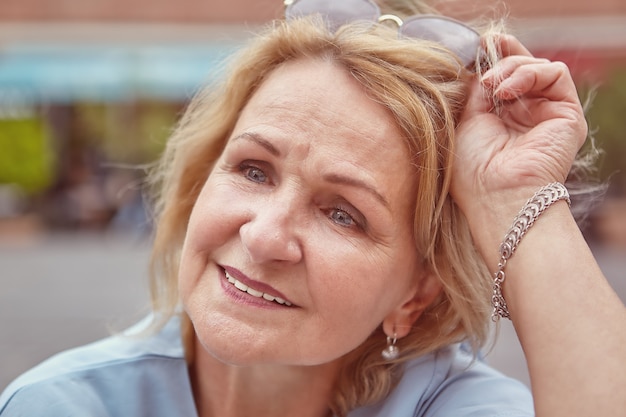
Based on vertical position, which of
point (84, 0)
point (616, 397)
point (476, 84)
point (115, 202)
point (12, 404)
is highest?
point (476, 84)

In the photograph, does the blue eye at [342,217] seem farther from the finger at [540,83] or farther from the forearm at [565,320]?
the finger at [540,83]

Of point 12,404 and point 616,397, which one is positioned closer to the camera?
point 616,397

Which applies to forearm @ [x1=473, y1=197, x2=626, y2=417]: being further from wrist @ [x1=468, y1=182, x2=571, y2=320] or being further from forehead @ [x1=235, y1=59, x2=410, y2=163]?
forehead @ [x1=235, y1=59, x2=410, y2=163]

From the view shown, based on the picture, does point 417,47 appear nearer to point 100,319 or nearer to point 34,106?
point 100,319

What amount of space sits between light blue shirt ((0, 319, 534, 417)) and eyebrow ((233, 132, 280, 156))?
2.26 feet

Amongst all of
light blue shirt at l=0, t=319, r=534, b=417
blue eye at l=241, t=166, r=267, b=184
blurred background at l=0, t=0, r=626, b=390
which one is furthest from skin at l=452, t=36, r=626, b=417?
blurred background at l=0, t=0, r=626, b=390

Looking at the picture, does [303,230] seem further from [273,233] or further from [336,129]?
[336,129]

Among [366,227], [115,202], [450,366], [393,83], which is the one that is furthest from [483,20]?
[115,202]

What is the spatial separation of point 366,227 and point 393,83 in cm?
41

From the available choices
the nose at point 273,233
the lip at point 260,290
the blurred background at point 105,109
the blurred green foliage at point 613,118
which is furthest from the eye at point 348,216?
the blurred green foliage at point 613,118

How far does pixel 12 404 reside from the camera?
2.09 m

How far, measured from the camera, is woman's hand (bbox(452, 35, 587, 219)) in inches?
83.6

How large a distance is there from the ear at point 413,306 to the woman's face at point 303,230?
82mm

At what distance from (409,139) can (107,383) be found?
3.53 ft
